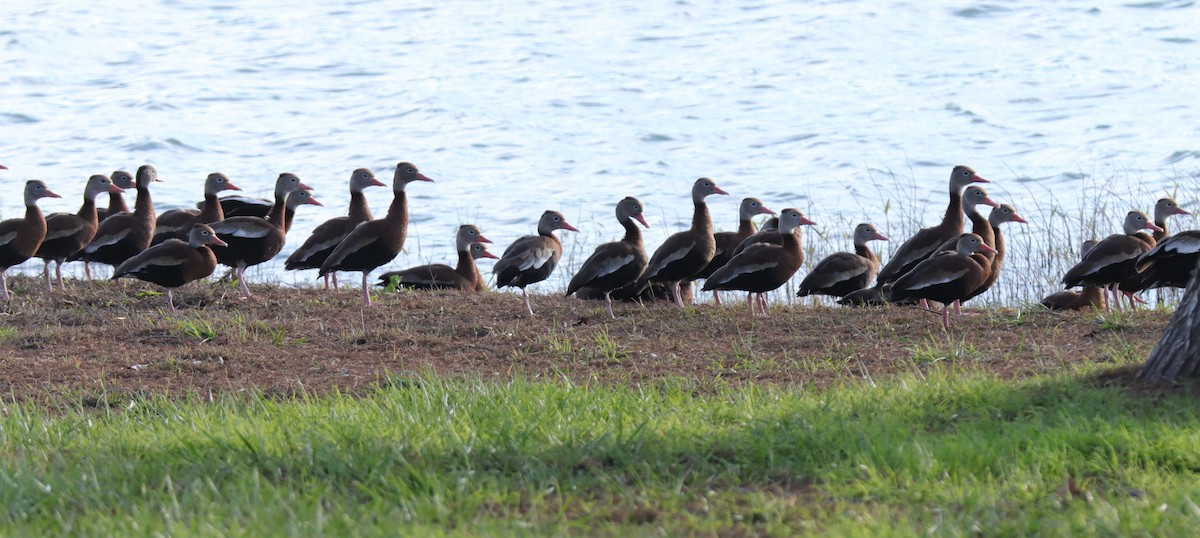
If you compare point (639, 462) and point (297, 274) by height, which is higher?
point (639, 462)

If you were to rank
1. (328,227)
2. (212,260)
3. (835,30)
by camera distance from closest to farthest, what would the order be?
(212,260) < (328,227) < (835,30)

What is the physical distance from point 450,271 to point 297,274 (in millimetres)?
3531

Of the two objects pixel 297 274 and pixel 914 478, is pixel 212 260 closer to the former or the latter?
pixel 297 274

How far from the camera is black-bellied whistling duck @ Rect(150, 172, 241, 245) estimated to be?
1181cm

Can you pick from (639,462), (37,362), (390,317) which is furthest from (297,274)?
(639,462)

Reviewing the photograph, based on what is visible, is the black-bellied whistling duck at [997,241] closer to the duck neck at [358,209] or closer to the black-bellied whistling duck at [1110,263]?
the black-bellied whistling duck at [1110,263]

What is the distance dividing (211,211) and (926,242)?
5.74m

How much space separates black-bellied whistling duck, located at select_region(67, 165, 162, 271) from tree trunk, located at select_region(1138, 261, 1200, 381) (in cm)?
771

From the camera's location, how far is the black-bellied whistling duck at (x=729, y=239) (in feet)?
36.1

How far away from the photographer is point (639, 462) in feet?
16.9

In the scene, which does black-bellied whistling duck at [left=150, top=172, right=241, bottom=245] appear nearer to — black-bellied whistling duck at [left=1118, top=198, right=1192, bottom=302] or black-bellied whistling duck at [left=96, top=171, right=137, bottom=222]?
black-bellied whistling duck at [left=96, top=171, right=137, bottom=222]

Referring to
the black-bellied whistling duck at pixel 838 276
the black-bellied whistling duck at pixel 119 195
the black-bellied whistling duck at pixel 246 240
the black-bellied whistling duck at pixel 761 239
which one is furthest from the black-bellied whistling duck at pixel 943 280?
the black-bellied whistling duck at pixel 119 195

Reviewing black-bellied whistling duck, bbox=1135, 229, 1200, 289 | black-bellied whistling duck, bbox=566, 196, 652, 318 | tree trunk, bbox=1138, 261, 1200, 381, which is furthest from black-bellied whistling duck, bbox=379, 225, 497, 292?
tree trunk, bbox=1138, 261, 1200, 381

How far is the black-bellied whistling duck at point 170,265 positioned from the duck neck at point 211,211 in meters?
1.83
